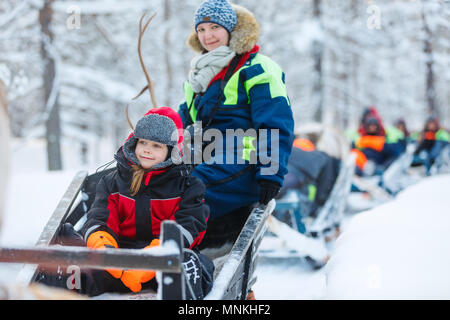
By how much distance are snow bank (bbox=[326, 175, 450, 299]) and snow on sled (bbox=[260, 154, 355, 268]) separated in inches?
30.8

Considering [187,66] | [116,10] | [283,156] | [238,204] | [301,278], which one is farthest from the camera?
[187,66]

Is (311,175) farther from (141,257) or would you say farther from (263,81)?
(141,257)

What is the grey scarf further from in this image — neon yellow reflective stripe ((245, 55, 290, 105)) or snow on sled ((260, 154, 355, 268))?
snow on sled ((260, 154, 355, 268))


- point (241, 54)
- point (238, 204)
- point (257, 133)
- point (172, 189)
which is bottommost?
point (238, 204)

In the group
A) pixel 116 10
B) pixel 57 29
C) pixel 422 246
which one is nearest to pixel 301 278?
pixel 422 246

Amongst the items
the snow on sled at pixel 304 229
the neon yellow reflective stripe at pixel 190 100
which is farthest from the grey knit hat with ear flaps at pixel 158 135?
the snow on sled at pixel 304 229

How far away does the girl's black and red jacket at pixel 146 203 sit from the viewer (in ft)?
7.55

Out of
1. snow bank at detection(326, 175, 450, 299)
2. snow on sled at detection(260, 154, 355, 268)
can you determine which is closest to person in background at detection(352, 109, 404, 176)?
snow on sled at detection(260, 154, 355, 268)

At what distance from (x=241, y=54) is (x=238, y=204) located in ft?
3.46

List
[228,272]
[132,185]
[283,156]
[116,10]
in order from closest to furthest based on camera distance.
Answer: [228,272], [132,185], [283,156], [116,10]

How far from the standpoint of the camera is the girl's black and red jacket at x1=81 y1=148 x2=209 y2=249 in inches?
90.6

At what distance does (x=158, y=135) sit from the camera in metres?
2.29

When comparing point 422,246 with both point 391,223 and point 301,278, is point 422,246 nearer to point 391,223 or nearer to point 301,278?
point 391,223

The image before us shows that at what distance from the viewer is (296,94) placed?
869 inches
